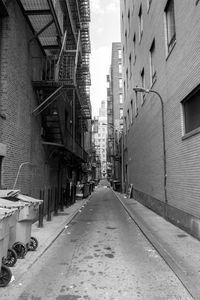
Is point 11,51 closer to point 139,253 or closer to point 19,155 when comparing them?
point 19,155

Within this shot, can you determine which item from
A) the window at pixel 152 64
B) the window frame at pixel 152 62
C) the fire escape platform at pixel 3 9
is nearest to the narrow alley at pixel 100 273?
the fire escape platform at pixel 3 9

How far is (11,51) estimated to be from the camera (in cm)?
896

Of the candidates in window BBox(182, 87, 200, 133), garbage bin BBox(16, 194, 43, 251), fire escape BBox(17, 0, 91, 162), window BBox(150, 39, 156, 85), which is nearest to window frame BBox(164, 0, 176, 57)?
window BBox(150, 39, 156, 85)

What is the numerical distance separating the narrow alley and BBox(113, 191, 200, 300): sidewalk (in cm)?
14

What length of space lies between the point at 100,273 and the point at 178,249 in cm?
243

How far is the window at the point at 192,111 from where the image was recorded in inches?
317

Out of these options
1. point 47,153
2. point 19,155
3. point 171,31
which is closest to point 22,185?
point 19,155

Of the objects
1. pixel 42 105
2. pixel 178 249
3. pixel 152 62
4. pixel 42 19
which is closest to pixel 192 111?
pixel 178 249

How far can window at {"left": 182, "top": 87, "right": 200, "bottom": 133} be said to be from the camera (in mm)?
8041

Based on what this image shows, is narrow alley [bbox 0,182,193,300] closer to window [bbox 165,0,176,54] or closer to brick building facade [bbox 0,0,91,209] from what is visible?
brick building facade [bbox 0,0,91,209]

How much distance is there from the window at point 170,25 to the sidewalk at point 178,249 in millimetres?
6776

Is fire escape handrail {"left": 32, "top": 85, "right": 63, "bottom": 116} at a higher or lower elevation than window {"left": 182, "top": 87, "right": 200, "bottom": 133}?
higher

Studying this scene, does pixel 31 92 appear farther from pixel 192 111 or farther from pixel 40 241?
pixel 192 111

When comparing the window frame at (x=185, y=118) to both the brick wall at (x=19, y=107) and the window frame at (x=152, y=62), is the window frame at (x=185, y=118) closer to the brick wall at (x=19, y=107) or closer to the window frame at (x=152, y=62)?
the window frame at (x=152, y=62)
